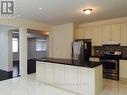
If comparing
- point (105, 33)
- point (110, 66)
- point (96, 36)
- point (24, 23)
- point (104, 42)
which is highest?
point (24, 23)

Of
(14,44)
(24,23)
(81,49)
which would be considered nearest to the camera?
(24,23)

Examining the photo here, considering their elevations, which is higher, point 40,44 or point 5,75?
point 40,44

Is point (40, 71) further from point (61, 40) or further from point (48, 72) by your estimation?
point (61, 40)

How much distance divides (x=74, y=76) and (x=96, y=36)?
9.28ft

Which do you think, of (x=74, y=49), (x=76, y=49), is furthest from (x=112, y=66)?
(x=74, y=49)

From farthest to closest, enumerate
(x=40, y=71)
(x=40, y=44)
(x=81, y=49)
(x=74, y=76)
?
1. (x=40, y=44)
2. (x=81, y=49)
3. (x=40, y=71)
4. (x=74, y=76)

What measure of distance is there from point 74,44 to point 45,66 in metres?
2.08

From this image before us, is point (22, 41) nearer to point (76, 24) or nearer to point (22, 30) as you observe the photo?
point (22, 30)

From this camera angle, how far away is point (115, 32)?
5078mm

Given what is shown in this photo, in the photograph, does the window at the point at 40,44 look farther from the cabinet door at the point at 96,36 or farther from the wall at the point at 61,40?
the cabinet door at the point at 96,36

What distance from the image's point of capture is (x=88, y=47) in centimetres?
563

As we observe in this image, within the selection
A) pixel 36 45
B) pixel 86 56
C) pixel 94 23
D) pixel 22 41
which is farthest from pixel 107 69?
pixel 36 45

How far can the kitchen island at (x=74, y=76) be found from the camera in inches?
124

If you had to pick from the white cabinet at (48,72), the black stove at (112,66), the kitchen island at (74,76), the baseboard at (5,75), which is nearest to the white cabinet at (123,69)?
the black stove at (112,66)
